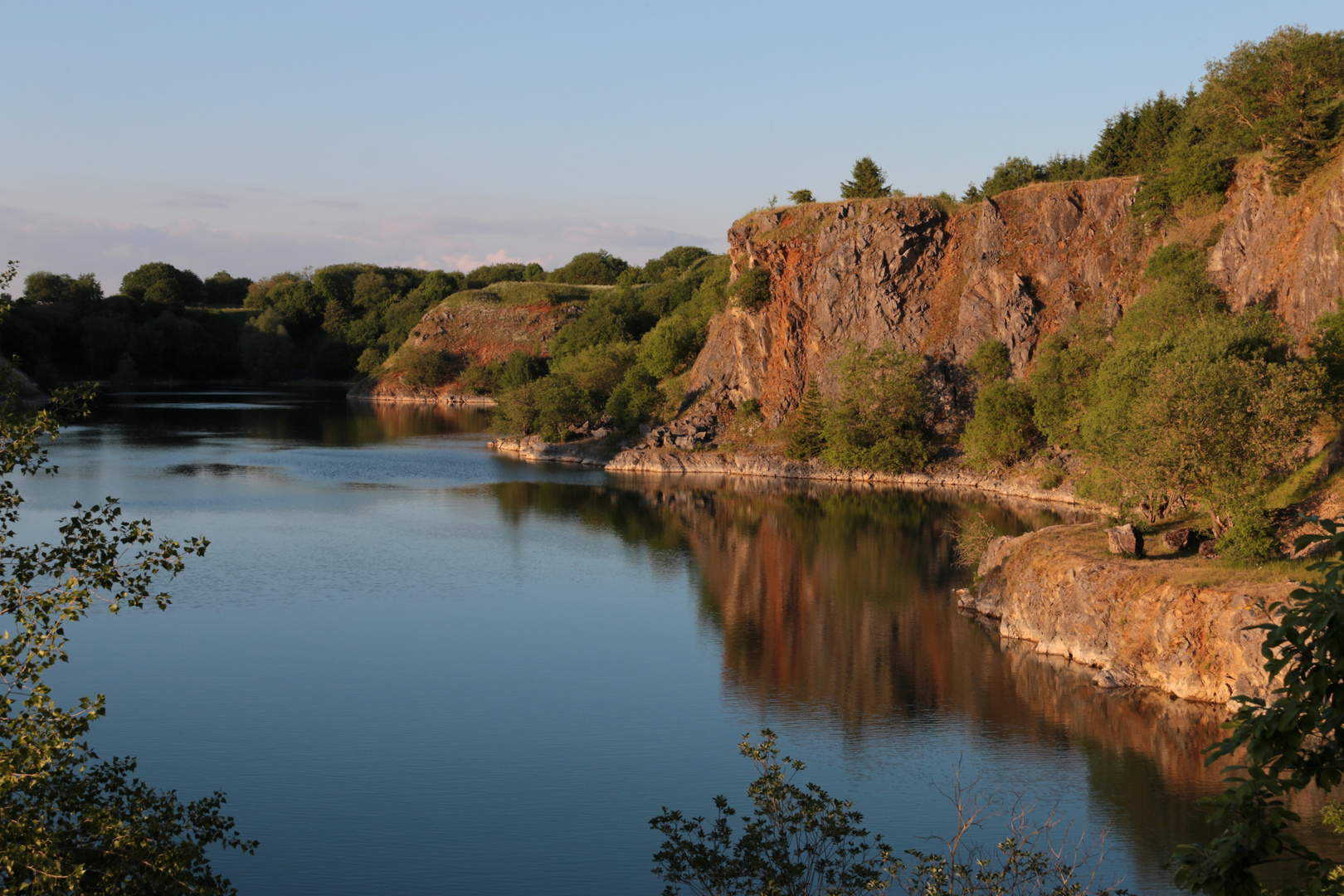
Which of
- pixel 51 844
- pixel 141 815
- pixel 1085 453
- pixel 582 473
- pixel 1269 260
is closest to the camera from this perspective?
pixel 51 844

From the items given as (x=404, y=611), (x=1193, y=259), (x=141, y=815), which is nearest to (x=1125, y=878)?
(x=141, y=815)

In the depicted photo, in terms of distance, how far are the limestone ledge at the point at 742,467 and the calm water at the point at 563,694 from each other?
969 cm

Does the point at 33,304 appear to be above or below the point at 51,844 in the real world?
above

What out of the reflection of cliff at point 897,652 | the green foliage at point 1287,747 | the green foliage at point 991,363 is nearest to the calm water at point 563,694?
the reflection of cliff at point 897,652

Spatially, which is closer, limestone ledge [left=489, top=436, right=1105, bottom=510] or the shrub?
limestone ledge [left=489, top=436, right=1105, bottom=510]

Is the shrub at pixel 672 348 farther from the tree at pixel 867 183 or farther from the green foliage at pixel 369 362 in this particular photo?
the green foliage at pixel 369 362

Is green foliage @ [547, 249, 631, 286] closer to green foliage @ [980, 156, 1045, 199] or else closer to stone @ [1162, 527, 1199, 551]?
green foliage @ [980, 156, 1045, 199]

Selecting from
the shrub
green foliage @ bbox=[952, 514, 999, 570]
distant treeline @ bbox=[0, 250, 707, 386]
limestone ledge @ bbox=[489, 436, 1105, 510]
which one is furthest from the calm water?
distant treeline @ bbox=[0, 250, 707, 386]

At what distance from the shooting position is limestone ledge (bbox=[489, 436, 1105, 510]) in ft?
212

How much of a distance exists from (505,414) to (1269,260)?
59.2 m

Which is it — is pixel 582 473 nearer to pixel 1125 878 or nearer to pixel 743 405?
pixel 743 405

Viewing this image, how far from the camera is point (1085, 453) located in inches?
1764

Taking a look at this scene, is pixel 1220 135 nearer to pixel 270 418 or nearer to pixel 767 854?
pixel 767 854

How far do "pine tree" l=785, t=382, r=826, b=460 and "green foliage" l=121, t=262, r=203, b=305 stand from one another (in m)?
134
